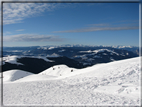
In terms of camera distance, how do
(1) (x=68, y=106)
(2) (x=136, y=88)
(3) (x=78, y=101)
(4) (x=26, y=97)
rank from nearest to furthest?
1. (1) (x=68, y=106)
2. (3) (x=78, y=101)
3. (4) (x=26, y=97)
4. (2) (x=136, y=88)

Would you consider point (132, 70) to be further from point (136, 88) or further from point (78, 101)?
point (78, 101)

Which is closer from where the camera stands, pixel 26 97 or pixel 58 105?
pixel 58 105

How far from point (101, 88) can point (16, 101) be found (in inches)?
252

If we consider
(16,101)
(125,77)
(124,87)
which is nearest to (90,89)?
(124,87)

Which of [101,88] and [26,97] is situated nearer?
[26,97]

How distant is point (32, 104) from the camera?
243 inches

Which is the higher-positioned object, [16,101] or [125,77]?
[125,77]

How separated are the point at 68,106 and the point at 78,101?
0.82 m

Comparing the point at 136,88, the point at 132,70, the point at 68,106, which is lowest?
the point at 68,106

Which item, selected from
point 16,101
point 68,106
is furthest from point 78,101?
point 16,101

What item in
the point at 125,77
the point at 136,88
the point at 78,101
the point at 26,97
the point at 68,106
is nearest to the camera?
the point at 68,106

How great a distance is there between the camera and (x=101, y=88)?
8.58 meters

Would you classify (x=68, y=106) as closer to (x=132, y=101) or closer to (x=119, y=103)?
(x=119, y=103)

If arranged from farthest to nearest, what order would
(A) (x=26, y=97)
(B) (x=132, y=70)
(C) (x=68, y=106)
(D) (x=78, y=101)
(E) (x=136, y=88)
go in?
1. (B) (x=132, y=70)
2. (E) (x=136, y=88)
3. (A) (x=26, y=97)
4. (D) (x=78, y=101)
5. (C) (x=68, y=106)
